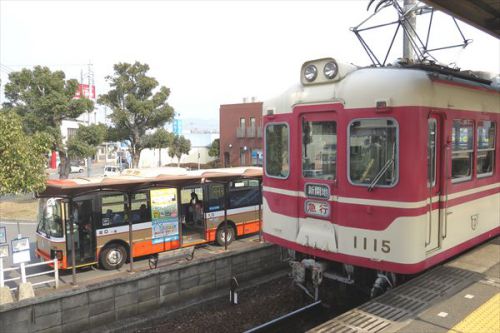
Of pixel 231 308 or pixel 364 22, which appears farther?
pixel 231 308

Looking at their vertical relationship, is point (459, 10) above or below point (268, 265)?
above

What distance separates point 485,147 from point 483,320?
2.86m

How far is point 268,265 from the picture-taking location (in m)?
11.4

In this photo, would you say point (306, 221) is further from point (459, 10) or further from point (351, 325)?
point (459, 10)

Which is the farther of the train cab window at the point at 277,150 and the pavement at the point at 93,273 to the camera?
the pavement at the point at 93,273

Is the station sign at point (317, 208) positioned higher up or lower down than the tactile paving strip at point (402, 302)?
higher up

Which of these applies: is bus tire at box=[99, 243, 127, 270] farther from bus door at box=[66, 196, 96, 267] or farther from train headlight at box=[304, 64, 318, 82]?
train headlight at box=[304, 64, 318, 82]

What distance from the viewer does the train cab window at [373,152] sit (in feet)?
15.8

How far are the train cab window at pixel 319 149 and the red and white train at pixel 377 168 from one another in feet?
0.04

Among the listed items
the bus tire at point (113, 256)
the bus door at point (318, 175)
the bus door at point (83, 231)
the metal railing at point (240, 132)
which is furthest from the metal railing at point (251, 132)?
the bus door at point (318, 175)

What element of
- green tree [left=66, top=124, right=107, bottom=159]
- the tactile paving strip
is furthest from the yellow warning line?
green tree [left=66, top=124, right=107, bottom=159]

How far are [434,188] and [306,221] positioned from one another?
1.63m

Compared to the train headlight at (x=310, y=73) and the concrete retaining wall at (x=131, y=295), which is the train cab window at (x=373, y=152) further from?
the concrete retaining wall at (x=131, y=295)

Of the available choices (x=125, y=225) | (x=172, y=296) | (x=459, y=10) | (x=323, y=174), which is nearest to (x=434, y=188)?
(x=323, y=174)
